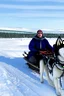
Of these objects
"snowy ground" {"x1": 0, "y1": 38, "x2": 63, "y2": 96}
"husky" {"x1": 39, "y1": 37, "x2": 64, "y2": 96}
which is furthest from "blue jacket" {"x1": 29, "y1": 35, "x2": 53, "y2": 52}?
"husky" {"x1": 39, "y1": 37, "x2": 64, "y2": 96}

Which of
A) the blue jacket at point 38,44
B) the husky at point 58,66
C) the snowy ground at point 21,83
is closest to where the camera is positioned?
the husky at point 58,66

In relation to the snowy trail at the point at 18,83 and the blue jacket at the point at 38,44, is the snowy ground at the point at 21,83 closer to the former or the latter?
the snowy trail at the point at 18,83

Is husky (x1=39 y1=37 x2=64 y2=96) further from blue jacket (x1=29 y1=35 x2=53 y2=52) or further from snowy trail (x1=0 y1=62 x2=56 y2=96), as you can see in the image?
blue jacket (x1=29 y1=35 x2=53 y2=52)

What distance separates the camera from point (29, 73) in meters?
12.1

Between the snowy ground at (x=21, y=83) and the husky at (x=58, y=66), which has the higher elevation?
the husky at (x=58, y=66)

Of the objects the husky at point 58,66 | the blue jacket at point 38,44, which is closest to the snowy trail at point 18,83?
the husky at point 58,66

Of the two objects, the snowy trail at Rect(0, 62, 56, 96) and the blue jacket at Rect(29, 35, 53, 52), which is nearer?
the snowy trail at Rect(0, 62, 56, 96)

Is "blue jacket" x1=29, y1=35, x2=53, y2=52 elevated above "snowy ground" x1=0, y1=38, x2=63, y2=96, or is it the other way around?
"blue jacket" x1=29, y1=35, x2=53, y2=52

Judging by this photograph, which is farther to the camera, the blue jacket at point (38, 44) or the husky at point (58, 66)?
the blue jacket at point (38, 44)

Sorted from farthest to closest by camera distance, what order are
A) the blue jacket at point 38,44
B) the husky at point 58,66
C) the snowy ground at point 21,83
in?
the blue jacket at point 38,44 < the snowy ground at point 21,83 < the husky at point 58,66

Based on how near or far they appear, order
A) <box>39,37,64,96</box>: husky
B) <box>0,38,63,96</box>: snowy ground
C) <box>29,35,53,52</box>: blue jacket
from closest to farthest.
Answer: <box>39,37,64,96</box>: husky, <box>0,38,63,96</box>: snowy ground, <box>29,35,53,52</box>: blue jacket

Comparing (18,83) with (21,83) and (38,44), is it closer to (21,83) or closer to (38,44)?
(21,83)

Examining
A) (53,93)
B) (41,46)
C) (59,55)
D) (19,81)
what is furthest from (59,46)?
(41,46)

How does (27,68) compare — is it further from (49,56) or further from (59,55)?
(59,55)
